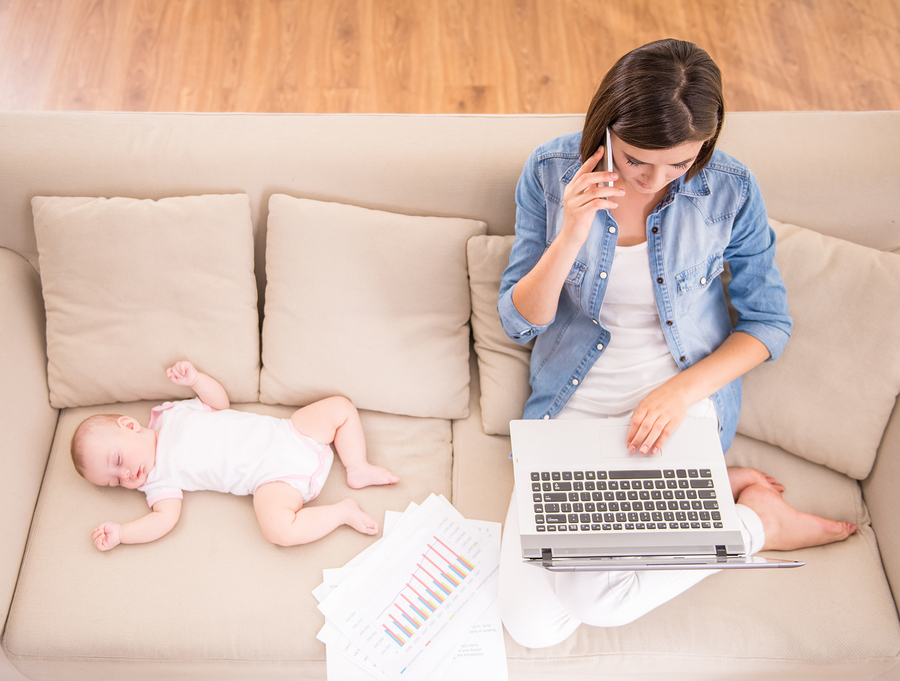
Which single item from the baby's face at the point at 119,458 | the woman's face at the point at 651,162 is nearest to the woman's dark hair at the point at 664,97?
the woman's face at the point at 651,162

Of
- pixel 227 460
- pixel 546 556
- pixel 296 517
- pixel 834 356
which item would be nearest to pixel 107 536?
pixel 227 460

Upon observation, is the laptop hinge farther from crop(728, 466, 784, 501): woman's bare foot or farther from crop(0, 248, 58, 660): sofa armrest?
crop(0, 248, 58, 660): sofa armrest

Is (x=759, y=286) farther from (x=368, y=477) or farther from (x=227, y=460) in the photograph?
(x=227, y=460)

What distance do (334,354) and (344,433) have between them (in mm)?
188

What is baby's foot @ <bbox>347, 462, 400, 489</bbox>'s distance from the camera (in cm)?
154

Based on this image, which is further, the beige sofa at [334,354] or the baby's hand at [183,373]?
the baby's hand at [183,373]

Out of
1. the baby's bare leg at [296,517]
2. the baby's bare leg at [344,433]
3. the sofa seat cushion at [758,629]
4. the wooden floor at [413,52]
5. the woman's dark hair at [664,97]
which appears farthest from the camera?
the wooden floor at [413,52]

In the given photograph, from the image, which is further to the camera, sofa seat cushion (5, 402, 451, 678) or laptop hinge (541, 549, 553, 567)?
sofa seat cushion (5, 402, 451, 678)

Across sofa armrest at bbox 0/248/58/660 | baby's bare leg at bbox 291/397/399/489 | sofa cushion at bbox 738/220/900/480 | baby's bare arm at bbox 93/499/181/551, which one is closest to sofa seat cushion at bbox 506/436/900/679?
sofa cushion at bbox 738/220/900/480

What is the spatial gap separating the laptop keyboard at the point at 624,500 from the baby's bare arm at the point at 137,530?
31.8 inches

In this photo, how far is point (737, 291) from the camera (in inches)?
56.6

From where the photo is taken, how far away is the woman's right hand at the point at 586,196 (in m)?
1.13

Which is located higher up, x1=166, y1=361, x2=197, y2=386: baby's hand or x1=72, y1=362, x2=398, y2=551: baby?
x1=166, y1=361, x2=197, y2=386: baby's hand

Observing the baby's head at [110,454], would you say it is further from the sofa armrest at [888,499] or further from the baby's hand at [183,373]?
the sofa armrest at [888,499]
